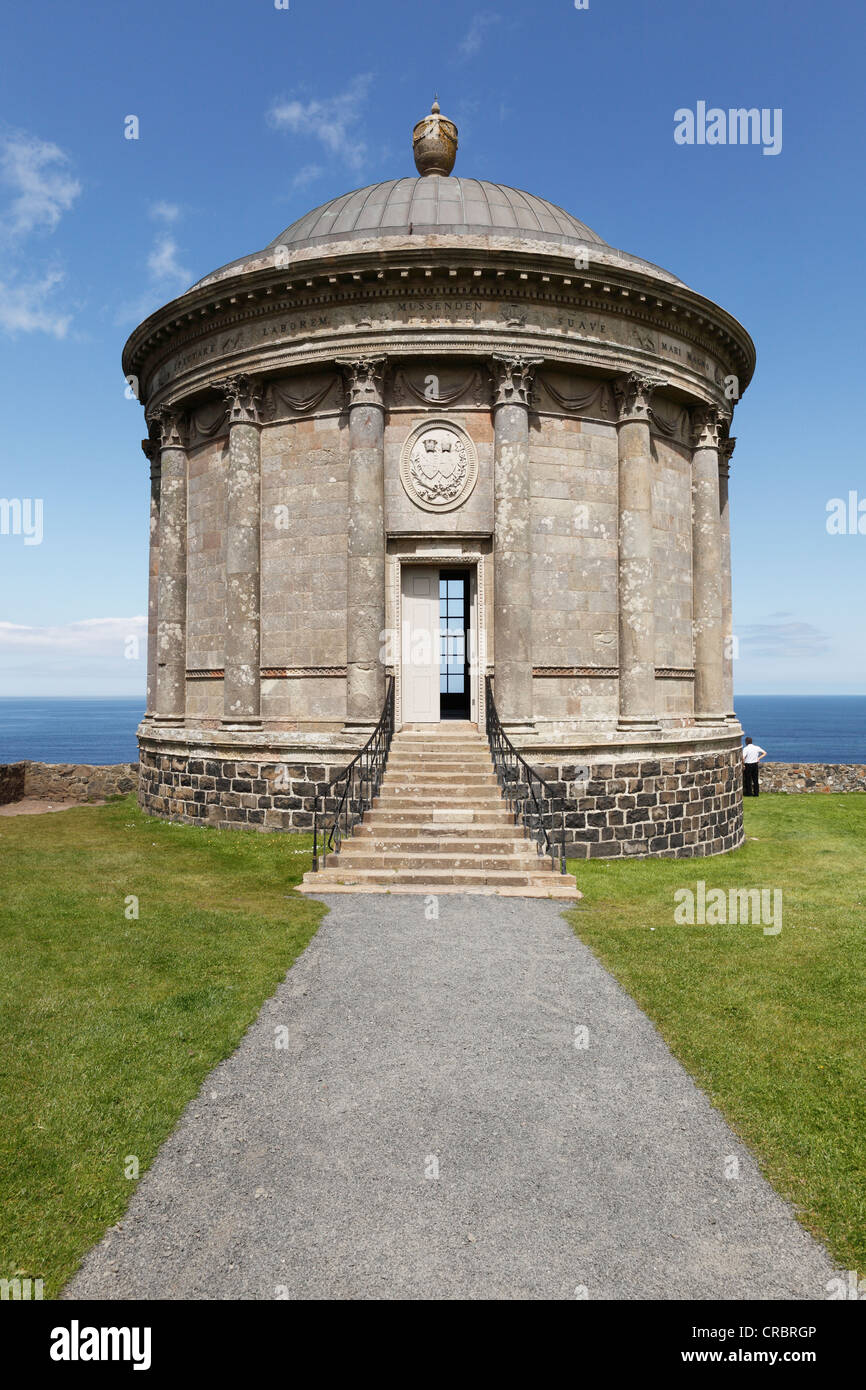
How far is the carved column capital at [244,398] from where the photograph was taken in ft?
52.3

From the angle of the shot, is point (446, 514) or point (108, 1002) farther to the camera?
point (446, 514)

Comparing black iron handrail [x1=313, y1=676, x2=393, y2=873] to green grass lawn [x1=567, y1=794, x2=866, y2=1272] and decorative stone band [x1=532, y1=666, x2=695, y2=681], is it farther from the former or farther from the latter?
green grass lawn [x1=567, y1=794, x2=866, y2=1272]

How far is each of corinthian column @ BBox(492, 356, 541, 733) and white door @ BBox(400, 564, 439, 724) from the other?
58.5 inches

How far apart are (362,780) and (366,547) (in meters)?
4.34

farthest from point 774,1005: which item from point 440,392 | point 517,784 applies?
point 440,392

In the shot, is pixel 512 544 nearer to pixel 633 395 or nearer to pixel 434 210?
pixel 633 395

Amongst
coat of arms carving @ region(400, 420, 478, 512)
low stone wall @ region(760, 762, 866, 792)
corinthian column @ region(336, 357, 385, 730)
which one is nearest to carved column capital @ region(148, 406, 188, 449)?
corinthian column @ region(336, 357, 385, 730)

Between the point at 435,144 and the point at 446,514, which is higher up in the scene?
the point at 435,144

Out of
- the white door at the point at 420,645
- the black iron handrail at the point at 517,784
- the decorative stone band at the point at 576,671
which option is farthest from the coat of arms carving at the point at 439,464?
the black iron handrail at the point at 517,784

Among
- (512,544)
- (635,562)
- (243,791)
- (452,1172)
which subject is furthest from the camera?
(635,562)

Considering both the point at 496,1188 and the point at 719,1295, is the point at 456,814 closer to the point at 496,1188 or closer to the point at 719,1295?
the point at 496,1188

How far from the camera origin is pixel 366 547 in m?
14.8

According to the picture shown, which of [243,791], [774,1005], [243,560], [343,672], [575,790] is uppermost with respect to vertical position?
[243,560]

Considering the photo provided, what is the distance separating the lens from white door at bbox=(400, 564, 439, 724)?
15727mm
